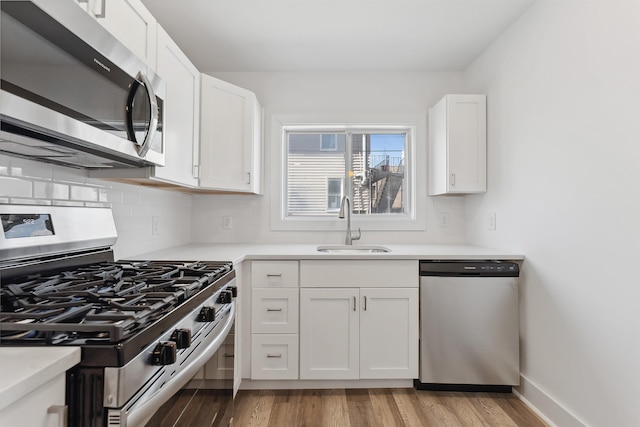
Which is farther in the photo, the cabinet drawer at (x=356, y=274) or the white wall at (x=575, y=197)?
the cabinet drawer at (x=356, y=274)

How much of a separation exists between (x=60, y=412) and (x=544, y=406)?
2.26 metres

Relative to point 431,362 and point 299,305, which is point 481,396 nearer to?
point 431,362

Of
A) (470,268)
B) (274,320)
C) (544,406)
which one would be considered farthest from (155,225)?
(544,406)

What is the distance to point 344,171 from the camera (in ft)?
9.96

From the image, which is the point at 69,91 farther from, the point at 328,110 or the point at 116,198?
the point at 328,110

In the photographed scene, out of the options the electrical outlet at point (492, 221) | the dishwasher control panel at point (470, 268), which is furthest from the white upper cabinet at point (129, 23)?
the electrical outlet at point (492, 221)

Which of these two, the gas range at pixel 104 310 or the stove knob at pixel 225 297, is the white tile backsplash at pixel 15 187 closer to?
the gas range at pixel 104 310

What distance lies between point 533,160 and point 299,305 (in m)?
1.65

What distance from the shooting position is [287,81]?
114 inches

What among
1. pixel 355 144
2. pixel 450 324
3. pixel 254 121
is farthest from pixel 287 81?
pixel 450 324

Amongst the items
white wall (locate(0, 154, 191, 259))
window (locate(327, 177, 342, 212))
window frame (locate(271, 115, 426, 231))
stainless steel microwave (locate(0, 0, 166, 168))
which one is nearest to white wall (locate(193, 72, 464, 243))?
window frame (locate(271, 115, 426, 231))

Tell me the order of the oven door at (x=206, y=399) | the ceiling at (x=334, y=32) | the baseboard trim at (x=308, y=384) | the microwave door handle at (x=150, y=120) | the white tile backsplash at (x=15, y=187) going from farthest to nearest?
the baseboard trim at (x=308, y=384) → the ceiling at (x=334, y=32) → the microwave door handle at (x=150, y=120) → the white tile backsplash at (x=15, y=187) → the oven door at (x=206, y=399)

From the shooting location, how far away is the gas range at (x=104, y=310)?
72 cm

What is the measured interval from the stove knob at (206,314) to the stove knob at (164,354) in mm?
321
